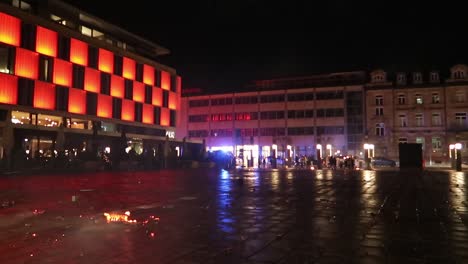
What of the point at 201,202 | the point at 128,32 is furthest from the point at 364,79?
the point at 201,202

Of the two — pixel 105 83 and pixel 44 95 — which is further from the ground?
pixel 105 83

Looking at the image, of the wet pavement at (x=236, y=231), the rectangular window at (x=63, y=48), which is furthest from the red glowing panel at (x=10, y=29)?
the wet pavement at (x=236, y=231)

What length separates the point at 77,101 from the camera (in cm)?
4559

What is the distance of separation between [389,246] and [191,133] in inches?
2896

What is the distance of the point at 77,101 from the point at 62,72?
11.6ft

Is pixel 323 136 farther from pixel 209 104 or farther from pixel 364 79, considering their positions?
pixel 209 104

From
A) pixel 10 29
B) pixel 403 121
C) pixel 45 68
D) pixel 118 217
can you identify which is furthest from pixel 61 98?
pixel 403 121

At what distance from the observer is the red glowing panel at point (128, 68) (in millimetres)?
52719

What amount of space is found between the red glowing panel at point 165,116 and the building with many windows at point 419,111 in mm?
31023

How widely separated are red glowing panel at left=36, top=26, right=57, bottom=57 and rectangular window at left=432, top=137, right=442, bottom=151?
52.7 metres

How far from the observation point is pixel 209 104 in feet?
254

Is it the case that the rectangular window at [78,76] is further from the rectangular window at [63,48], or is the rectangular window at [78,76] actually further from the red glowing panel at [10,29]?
the red glowing panel at [10,29]

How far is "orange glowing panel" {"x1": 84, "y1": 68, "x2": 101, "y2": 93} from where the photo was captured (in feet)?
154

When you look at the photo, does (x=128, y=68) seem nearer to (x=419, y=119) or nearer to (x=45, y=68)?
(x=45, y=68)
